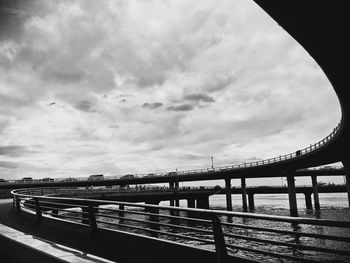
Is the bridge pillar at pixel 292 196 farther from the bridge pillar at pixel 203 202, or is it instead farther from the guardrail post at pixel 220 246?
the guardrail post at pixel 220 246

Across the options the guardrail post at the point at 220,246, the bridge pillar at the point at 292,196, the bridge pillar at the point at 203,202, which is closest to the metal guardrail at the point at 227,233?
the guardrail post at the point at 220,246

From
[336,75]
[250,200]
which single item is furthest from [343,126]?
[250,200]

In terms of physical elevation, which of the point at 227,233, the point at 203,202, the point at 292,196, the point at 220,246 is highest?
the point at 227,233

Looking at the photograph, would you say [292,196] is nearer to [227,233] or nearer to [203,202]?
[203,202]

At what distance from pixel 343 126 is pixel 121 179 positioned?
68.2m

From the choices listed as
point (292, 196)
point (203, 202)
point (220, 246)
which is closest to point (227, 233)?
point (220, 246)

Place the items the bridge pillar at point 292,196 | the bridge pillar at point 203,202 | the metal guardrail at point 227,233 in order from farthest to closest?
1. the bridge pillar at point 203,202
2. the bridge pillar at point 292,196
3. the metal guardrail at point 227,233

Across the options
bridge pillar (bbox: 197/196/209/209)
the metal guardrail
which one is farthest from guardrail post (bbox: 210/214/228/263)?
bridge pillar (bbox: 197/196/209/209)

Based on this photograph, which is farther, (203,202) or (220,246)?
(203,202)

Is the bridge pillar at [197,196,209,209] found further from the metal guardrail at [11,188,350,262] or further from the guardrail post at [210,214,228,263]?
the guardrail post at [210,214,228,263]

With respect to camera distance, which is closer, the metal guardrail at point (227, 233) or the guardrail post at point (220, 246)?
the metal guardrail at point (227, 233)

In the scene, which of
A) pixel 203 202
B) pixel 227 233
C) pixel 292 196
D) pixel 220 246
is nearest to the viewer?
pixel 220 246

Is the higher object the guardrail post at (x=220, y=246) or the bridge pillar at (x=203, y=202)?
the guardrail post at (x=220, y=246)

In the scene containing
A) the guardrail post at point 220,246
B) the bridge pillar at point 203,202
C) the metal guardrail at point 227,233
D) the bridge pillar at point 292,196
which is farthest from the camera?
the bridge pillar at point 203,202
